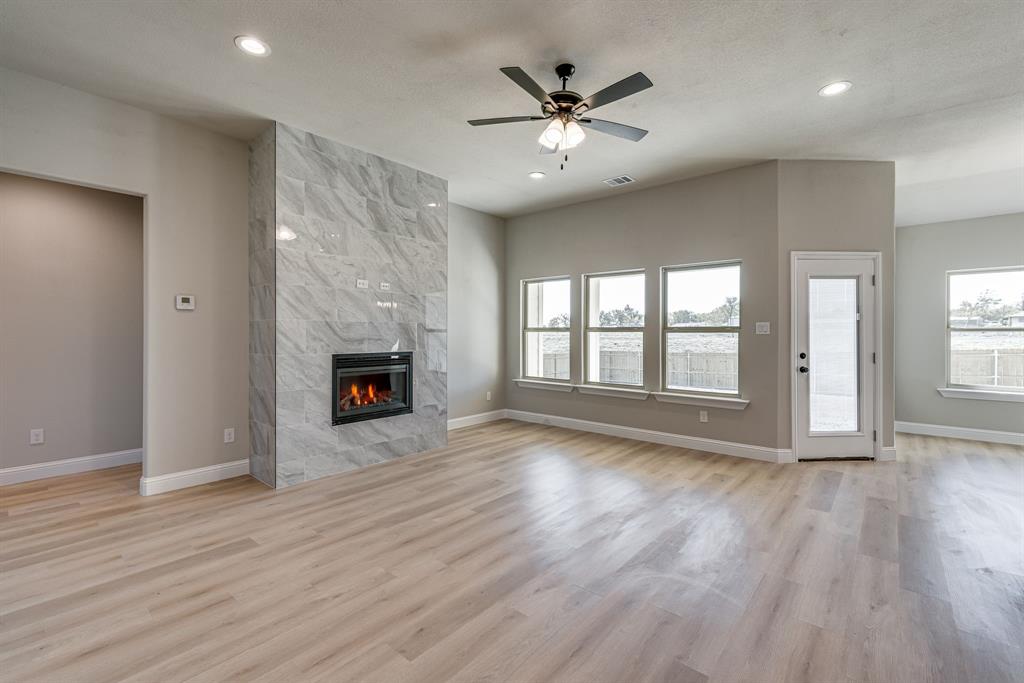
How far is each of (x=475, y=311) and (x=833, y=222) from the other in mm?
4307

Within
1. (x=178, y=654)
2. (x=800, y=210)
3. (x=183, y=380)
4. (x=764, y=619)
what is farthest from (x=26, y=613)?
(x=800, y=210)

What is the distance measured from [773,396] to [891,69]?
2874mm

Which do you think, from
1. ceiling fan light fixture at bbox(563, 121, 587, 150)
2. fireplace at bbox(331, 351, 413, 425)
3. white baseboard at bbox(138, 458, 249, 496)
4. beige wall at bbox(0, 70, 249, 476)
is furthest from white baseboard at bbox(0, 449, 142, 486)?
ceiling fan light fixture at bbox(563, 121, 587, 150)

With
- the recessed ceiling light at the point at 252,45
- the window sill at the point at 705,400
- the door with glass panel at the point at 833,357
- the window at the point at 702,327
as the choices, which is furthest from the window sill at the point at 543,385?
the recessed ceiling light at the point at 252,45

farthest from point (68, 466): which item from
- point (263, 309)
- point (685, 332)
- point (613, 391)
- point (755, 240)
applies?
point (755, 240)

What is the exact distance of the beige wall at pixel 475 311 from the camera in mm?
6117

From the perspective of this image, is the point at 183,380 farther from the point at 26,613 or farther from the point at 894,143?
the point at 894,143

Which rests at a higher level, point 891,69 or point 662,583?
point 891,69

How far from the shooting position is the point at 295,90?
129 inches

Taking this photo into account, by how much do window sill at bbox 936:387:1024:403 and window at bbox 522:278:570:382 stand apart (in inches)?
190

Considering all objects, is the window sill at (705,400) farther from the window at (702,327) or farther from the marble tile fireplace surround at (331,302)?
the marble tile fireplace surround at (331,302)

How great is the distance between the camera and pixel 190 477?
3.77 m

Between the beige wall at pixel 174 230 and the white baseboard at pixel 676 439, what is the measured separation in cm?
376

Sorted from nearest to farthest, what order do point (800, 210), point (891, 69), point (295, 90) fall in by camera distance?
1. point (891, 69)
2. point (295, 90)
3. point (800, 210)
